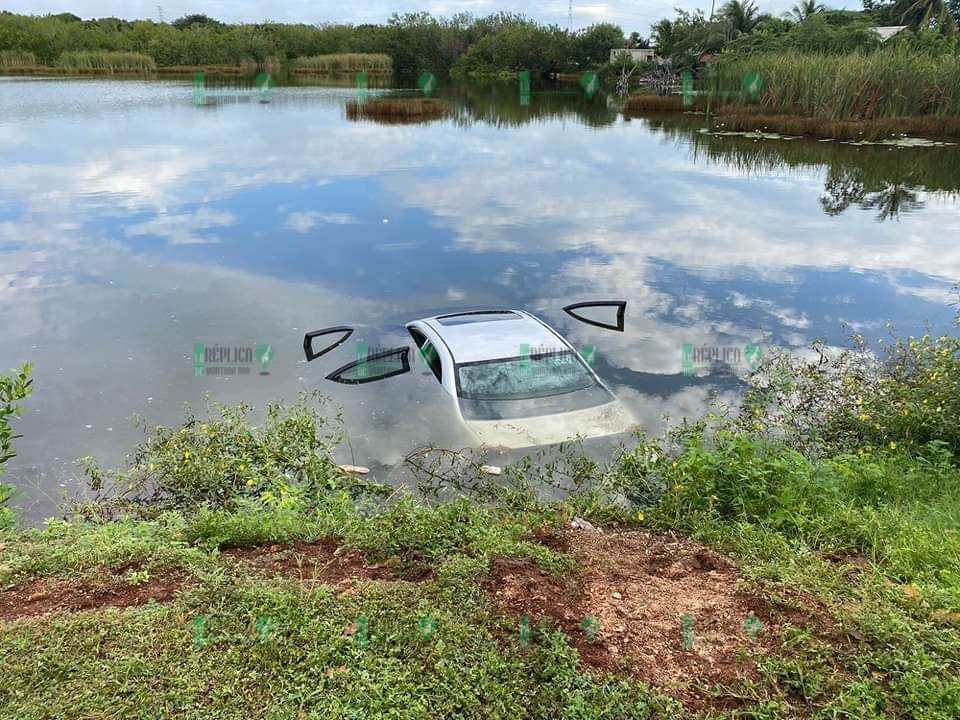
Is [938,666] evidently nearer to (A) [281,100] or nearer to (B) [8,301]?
(B) [8,301]

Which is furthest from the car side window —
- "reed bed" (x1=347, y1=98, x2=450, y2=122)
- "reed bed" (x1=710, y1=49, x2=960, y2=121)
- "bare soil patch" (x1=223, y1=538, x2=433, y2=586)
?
"reed bed" (x1=347, y1=98, x2=450, y2=122)

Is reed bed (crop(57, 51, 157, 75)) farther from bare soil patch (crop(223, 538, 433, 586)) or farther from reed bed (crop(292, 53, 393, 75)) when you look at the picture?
bare soil patch (crop(223, 538, 433, 586))

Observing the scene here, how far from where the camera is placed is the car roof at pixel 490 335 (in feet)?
25.2

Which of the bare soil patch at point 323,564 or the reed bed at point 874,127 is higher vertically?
the reed bed at point 874,127

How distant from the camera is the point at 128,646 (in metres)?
3.11

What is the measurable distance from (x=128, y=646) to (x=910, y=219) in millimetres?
19853

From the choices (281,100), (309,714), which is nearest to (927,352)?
(309,714)

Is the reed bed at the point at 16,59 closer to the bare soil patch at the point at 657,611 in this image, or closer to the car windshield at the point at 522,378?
the car windshield at the point at 522,378

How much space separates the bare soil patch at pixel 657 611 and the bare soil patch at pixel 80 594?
5.65 feet

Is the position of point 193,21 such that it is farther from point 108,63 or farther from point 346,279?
point 346,279

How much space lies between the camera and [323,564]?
3.92 metres

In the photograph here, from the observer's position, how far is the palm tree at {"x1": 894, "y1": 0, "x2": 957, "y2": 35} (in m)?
50.3

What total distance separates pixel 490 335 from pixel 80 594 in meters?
5.26

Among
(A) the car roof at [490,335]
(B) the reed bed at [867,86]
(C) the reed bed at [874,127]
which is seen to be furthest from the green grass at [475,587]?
(B) the reed bed at [867,86]
